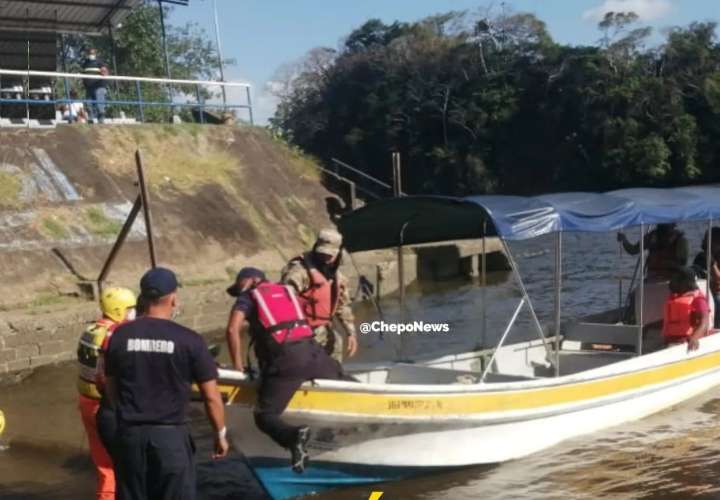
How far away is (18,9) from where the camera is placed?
73.2 feet

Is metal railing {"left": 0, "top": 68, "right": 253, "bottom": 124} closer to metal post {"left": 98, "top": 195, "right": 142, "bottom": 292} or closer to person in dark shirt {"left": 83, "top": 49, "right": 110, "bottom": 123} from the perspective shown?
person in dark shirt {"left": 83, "top": 49, "right": 110, "bottom": 123}

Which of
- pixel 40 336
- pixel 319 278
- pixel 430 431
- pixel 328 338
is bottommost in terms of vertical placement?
pixel 430 431

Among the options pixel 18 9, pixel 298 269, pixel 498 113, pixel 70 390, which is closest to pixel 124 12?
pixel 18 9

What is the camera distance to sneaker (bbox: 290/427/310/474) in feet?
22.3

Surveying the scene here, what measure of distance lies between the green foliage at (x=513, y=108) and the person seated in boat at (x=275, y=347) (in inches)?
1584

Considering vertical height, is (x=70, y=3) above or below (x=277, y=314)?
above

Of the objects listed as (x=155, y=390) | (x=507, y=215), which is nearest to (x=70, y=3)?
(x=507, y=215)

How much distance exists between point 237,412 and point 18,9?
18.4 m

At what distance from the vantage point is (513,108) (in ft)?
167

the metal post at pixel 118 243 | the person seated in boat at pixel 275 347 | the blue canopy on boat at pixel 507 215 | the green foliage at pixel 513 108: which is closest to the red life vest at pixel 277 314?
the person seated in boat at pixel 275 347

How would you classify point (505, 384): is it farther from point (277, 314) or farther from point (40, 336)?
point (40, 336)

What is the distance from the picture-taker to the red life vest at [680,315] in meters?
9.63

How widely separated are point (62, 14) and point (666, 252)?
1733 centimetres

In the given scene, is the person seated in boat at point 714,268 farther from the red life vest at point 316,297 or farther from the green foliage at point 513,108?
the green foliage at point 513,108
